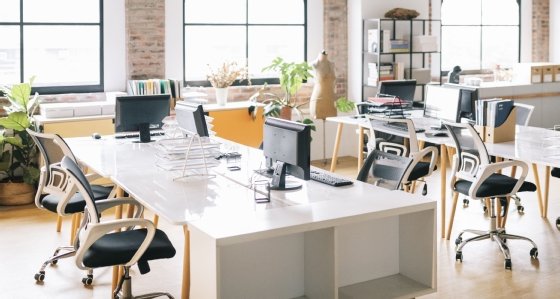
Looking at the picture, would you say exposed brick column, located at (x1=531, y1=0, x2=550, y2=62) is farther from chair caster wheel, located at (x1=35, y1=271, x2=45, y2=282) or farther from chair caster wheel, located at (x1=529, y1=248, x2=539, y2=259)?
chair caster wheel, located at (x1=35, y1=271, x2=45, y2=282)

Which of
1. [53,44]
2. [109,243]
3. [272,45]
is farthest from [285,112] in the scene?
[109,243]

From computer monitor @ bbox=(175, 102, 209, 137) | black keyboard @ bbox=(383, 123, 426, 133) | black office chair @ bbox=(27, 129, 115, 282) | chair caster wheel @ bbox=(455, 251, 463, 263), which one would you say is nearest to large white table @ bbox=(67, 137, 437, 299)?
black office chair @ bbox=(27, 129, 115, 282)

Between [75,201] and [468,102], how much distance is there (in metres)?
3.52

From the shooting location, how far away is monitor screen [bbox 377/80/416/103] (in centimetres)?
801

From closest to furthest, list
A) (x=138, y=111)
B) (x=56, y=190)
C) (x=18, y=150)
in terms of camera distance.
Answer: (x=56, y=190)
(x=138, y=111)
(x=18, y=150)

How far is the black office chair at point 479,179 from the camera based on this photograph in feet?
17.8

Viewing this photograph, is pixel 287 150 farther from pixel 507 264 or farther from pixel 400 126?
pixel 400 126

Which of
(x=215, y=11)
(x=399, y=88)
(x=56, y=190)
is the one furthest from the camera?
(x=215, y=11)

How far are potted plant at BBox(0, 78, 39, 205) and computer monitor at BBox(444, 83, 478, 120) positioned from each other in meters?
4.00

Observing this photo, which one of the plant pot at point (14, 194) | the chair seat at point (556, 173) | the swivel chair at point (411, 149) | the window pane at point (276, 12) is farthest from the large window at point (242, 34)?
the chair seat at point (556, 173)

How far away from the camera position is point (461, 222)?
6.66 metres

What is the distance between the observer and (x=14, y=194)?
737 cm

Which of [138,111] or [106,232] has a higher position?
[138,111]

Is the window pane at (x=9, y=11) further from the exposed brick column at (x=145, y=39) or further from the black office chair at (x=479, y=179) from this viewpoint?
the black office chair at (x=479, y=179)
